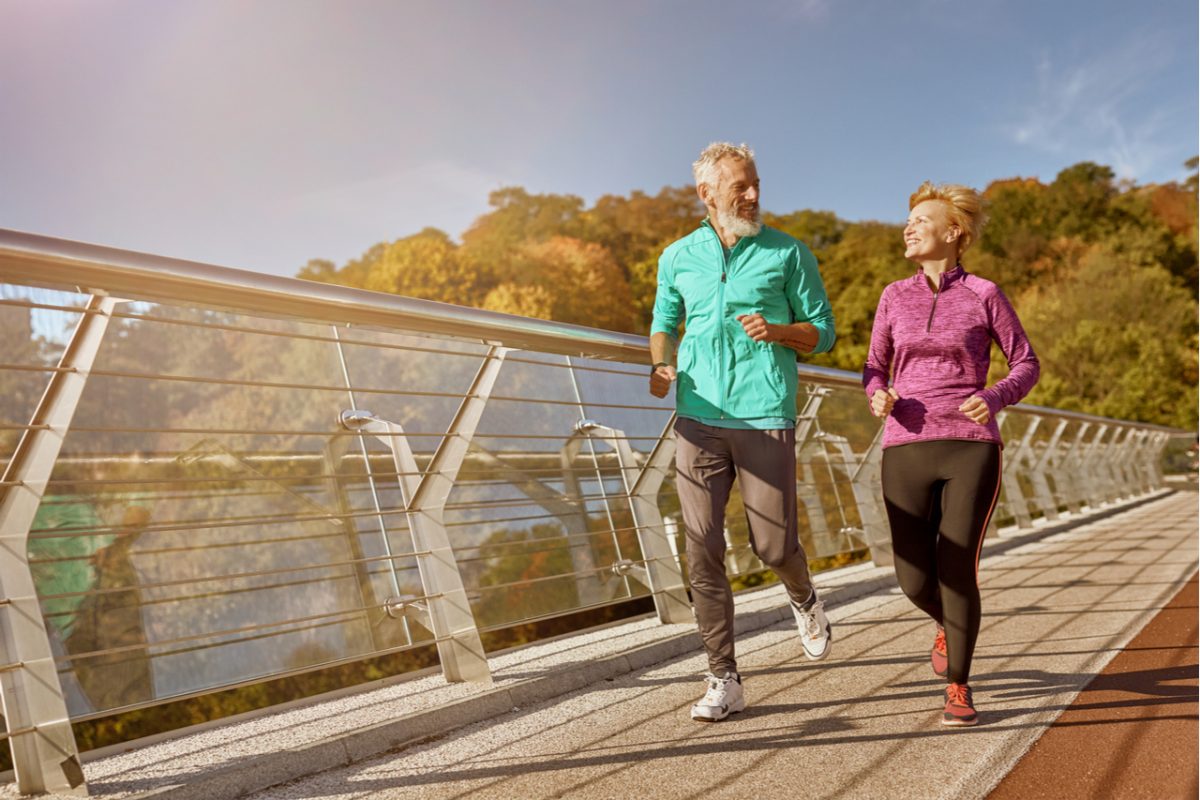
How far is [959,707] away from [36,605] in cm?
271

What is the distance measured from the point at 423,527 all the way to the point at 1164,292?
172 feet

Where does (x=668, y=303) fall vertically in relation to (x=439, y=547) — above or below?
above

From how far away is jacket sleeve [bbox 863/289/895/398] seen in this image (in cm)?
405

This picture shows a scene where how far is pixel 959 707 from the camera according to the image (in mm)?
3490

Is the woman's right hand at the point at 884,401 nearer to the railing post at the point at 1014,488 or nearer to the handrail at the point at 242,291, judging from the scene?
the handrail at the point at 242,291

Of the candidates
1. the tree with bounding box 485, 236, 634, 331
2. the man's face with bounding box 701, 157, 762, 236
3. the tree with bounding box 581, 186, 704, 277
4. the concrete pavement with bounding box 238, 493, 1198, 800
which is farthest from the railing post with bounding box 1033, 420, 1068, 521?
the tree with bounding box 581, 186, 704, 277

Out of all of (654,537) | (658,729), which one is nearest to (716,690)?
(658,729)

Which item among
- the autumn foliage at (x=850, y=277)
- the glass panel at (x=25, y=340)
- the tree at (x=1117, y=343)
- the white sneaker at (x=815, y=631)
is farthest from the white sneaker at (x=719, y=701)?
the tree at (x=1117, y=343)

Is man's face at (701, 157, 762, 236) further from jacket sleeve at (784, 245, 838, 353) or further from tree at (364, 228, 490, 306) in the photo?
tree at (364, 228, 490, 306)

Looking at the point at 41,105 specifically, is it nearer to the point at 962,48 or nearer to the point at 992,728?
the point at 962,48

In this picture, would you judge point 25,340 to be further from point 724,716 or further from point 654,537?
point 654,537

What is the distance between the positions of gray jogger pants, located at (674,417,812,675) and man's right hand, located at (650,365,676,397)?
0.15 metres

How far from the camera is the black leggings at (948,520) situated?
3688 millimetres

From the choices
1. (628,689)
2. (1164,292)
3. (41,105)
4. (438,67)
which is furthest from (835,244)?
(628,689)
